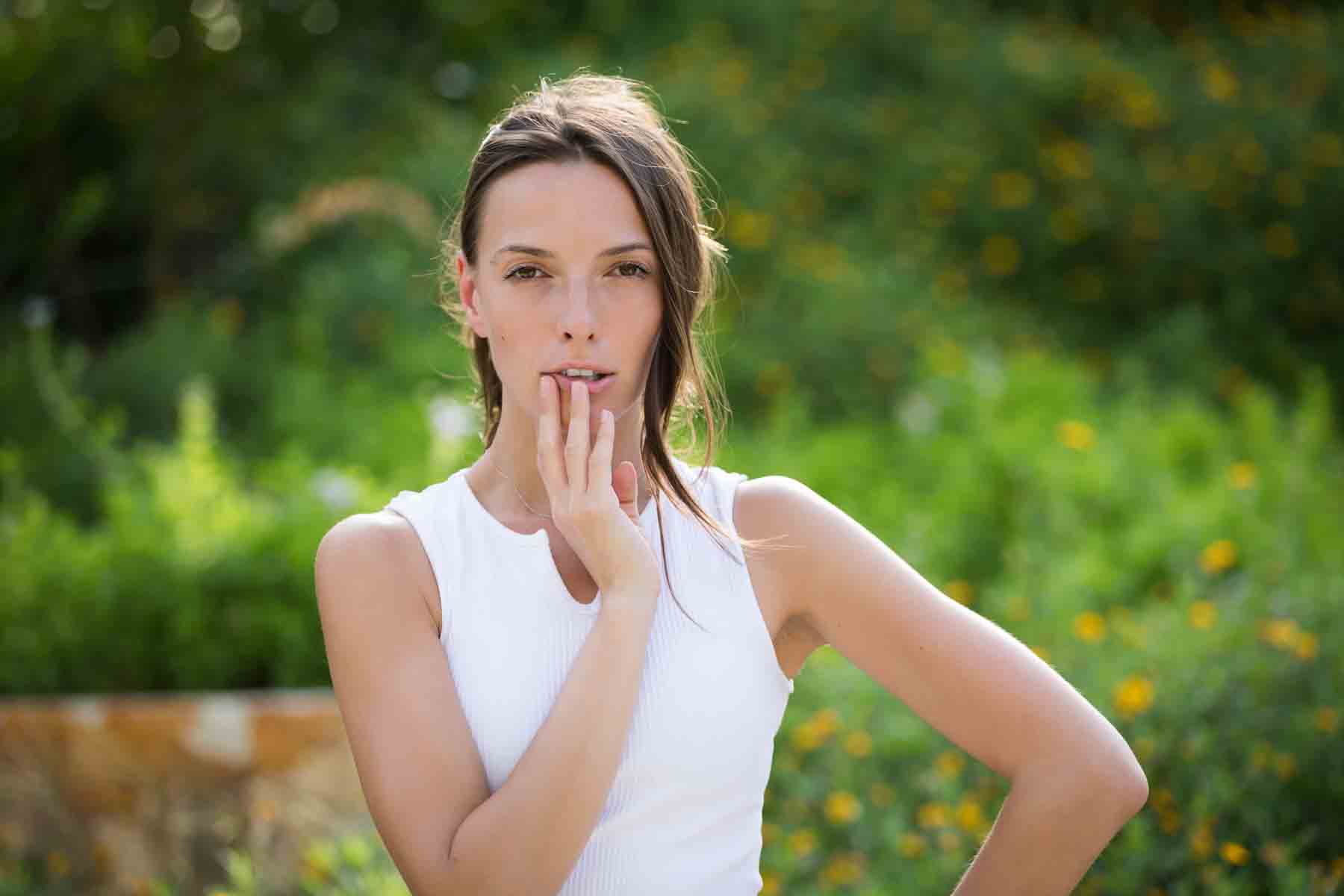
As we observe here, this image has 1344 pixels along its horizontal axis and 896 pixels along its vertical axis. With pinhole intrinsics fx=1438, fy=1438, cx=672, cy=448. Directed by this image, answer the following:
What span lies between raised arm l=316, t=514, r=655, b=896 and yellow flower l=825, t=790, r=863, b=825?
176 cm

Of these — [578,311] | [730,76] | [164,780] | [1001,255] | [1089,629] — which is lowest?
[164,780]

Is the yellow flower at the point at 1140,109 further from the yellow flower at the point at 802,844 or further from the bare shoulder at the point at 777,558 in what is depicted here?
the bare shoulder at the point at 777,558

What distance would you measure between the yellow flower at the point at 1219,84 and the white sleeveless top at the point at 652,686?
6.92 m

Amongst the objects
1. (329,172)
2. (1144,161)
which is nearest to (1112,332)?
(1144,161)

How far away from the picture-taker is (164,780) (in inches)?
151

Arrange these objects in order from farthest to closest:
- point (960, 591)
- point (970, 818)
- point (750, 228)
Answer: point (750, 228), point (960, 591), point (970, 818)

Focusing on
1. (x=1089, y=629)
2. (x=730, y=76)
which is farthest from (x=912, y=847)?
(x=730, y=76)

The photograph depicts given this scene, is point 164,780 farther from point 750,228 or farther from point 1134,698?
point 750,228

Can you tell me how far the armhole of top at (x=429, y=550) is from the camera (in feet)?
5.93

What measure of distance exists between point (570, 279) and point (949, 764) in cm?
199

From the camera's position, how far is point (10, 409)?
545 centimetres

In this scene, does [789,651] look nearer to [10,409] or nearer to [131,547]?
[131,547]

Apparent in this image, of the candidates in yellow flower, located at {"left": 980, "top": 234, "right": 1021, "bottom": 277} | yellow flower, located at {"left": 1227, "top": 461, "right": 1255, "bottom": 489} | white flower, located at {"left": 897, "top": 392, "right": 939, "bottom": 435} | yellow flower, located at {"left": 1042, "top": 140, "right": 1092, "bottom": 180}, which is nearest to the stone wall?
white flower, located at {"left": 897, "top": 392, "right": 939, "bottom": 435}

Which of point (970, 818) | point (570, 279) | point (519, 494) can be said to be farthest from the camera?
point (970, 818)
